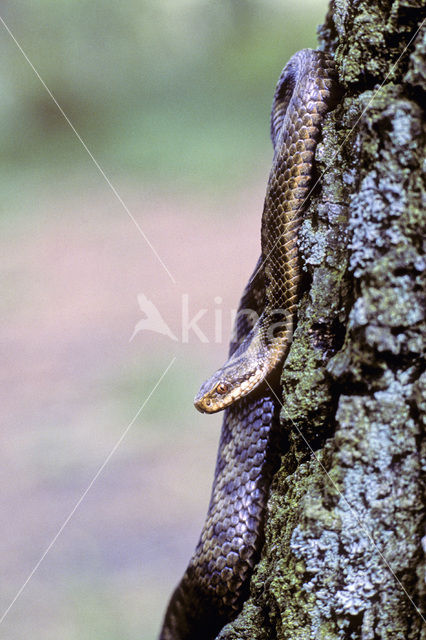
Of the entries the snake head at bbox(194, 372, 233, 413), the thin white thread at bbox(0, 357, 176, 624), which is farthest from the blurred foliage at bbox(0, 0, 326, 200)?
the snake head at bbox(194, 372, 233, 413)

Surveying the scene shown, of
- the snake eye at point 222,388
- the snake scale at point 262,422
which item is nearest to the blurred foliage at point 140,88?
the snake eye at point 222,388

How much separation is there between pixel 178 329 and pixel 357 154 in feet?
24.4

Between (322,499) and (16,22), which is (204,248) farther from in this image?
(322,499)

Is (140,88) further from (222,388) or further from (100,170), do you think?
(222,388)

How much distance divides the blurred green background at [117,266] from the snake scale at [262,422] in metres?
3.03

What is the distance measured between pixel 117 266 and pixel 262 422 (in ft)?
26.2

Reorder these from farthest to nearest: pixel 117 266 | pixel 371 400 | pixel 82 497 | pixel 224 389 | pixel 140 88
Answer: pixel 140 88, pixel 117 266, pixel 82 497, pixel 224 389, pixel 371 400

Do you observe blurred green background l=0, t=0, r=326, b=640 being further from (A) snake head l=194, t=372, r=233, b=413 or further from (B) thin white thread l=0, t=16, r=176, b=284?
(A) snake head l=194, t=372, r=233, b=413

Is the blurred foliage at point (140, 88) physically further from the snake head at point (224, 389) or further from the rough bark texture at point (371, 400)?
the rough bark texture at point (371, 400)

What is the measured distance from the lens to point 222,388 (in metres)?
2.91

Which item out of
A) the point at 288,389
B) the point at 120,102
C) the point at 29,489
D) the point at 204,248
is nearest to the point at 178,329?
the point at 204,248

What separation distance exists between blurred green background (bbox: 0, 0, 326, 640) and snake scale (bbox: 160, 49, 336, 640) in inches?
119

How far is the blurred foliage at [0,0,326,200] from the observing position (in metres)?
12.2

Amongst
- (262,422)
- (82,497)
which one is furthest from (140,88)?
Result: (262,422)
